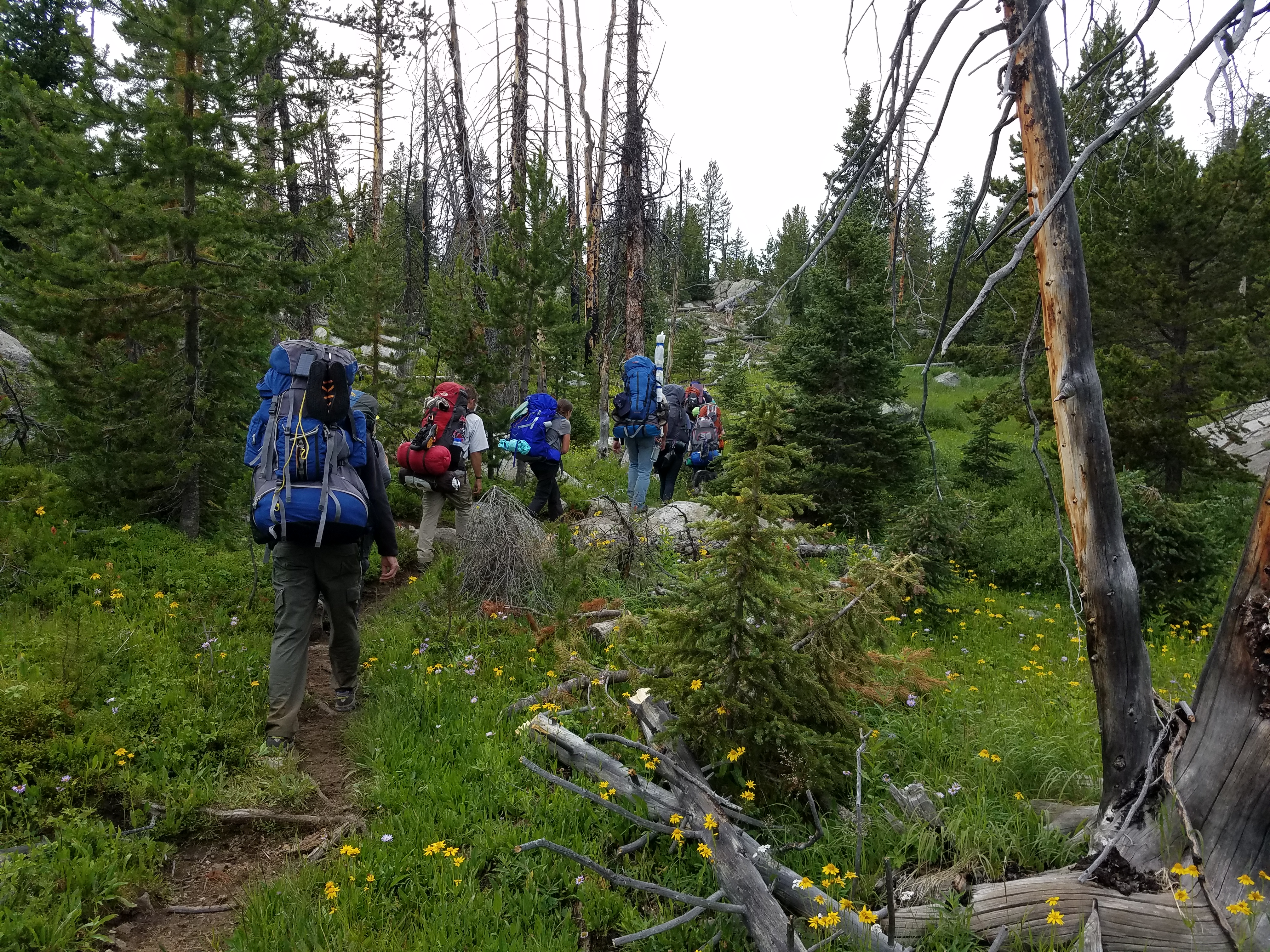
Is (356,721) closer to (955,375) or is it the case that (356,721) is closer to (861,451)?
(861,451)

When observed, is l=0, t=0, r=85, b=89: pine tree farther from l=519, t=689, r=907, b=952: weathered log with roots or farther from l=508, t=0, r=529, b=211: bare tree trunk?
l=519, t=689, r=907, b=952: weathered log with roots

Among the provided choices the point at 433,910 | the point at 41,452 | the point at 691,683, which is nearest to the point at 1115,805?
the point at 691,683

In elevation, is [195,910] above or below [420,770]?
below

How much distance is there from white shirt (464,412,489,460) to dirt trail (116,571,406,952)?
14.0ft

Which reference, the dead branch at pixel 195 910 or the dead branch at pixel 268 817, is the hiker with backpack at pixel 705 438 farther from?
the dead branch at pixel 195 910

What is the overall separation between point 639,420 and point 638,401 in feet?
0.98

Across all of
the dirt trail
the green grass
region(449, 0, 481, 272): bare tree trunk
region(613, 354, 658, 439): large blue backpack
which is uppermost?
region(449, 0, 481, 272): bare tree trunk

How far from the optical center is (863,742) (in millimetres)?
3299

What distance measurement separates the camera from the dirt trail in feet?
9.53

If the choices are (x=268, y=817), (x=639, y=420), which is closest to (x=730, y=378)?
(x=639, y=420)

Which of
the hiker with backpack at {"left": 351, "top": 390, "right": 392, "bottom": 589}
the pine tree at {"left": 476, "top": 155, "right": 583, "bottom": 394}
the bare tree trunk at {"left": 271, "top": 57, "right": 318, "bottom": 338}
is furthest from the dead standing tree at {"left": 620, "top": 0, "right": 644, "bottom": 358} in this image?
the hiker with backpack at {"left": 351, "top": 390, "right": 392, "bottom": 589}

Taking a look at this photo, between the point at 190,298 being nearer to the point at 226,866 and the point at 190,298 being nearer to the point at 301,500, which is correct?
the point at 301,500

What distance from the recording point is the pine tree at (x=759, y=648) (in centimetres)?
315

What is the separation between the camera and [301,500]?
4.27 meters
